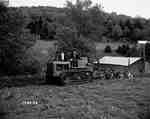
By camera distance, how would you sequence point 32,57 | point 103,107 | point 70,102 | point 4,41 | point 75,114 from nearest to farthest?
point 75,114, point 103,107, point 70,102, point 4,41, point 32,57

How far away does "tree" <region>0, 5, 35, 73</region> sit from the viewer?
Result: 1709 centimetres

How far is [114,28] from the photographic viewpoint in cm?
5362

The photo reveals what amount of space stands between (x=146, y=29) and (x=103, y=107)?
52720 millimetres

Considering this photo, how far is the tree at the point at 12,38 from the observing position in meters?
17.1

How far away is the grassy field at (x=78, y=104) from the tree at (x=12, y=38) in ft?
21.4

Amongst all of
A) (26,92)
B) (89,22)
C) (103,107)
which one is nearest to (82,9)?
(89,22)

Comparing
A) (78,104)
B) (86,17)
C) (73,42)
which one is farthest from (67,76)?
(86,17)

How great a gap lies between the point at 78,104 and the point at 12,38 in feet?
34.0

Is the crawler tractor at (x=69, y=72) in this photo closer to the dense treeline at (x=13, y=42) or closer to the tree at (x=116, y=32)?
the dense treeline at (x=13, y=42)

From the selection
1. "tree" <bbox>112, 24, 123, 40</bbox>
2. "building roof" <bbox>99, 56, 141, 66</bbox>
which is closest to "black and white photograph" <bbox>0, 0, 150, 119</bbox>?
"building roof" <bbox>99, 56, 141, 66</bbox>

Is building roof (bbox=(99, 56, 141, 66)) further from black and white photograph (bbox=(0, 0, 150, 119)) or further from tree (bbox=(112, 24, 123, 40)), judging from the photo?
tree (bbox=(112, 24, 123, 40))

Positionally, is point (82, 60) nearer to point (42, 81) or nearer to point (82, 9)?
point (42, 81)

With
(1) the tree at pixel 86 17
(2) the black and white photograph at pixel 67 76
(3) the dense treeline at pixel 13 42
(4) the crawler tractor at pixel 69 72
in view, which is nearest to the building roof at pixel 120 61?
(2) the black and white photograph at pixel 67 76

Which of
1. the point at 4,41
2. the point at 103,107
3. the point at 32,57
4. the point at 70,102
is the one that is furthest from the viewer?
the point at 32,57
